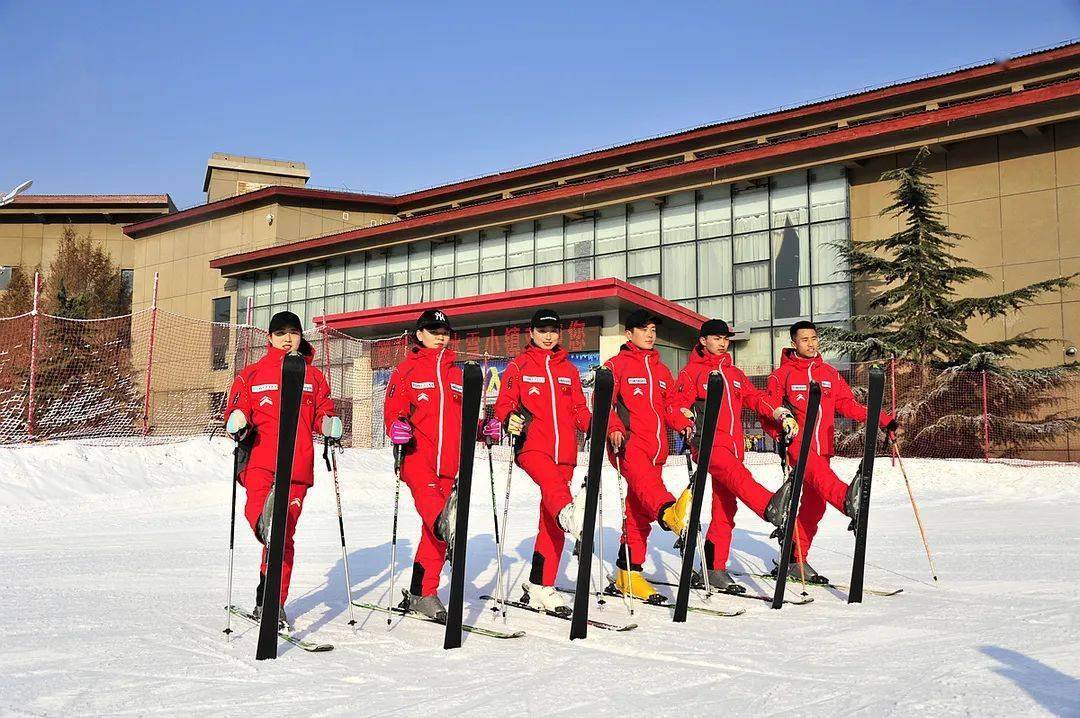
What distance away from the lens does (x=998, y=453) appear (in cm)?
1919

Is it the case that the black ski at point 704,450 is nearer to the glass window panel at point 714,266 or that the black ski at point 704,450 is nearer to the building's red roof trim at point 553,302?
the building's red roof trim at point 553,302

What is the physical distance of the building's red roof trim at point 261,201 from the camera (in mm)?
42031

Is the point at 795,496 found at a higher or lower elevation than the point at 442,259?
lower

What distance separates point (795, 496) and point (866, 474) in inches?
26.6

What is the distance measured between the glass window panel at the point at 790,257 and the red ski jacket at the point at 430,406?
23836 millimetres

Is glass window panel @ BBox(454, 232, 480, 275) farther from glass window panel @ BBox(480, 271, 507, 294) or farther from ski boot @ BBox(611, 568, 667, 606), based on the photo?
ski boot @ BBox(611, 568, 667, 606)

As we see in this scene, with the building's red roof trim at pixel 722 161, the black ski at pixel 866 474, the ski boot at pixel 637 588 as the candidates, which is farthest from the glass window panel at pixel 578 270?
the ski boot at pixel 637 588

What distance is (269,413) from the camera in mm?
5695

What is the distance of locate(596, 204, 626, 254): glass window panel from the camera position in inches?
1268

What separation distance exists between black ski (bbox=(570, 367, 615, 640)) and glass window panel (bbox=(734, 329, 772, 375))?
2352 centimetres

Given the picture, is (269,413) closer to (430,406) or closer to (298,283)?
(430,406)

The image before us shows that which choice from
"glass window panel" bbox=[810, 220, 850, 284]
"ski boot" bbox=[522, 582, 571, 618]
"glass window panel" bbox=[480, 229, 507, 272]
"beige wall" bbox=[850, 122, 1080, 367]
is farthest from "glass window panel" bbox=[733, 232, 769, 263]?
"ski boot" bbox=[522, 582, 571, 618]

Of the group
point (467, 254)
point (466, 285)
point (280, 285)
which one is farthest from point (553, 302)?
point (280, 285)

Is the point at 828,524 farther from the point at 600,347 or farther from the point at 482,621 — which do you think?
the point at 600,347
